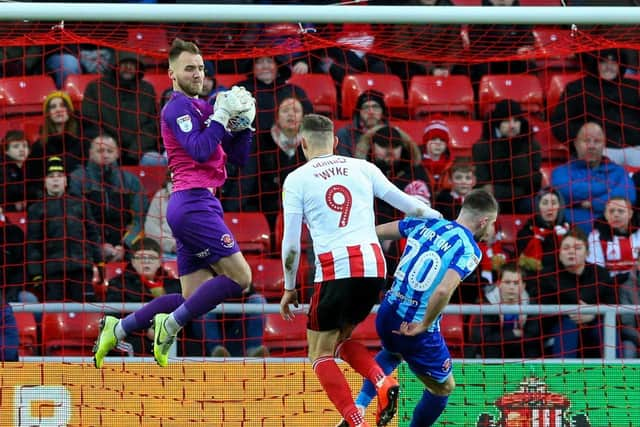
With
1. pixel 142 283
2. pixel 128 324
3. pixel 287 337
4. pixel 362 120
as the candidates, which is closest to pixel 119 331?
pixel 128 324

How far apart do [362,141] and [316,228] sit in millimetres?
3258

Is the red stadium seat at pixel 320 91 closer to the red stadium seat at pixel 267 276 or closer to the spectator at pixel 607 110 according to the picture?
the red stadium seat at pixel 267 276

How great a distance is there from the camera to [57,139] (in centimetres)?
1071

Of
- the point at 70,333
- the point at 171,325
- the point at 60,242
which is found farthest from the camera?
the point at 60,242

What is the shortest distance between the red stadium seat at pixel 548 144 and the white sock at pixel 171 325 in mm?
4730

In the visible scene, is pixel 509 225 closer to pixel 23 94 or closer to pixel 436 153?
pixel 436 153

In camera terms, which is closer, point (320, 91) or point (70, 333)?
point (70, 333)

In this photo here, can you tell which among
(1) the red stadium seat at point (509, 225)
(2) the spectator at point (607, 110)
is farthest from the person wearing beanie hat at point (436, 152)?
(2) the spectator at point (607, 110)

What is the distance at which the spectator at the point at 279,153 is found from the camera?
1047 centimetres

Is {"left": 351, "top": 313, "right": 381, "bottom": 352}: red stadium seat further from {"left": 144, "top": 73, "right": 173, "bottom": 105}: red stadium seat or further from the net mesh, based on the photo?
{"left": 144, "top": 73, "right": 173, "bottom": 105}: red stadium seat

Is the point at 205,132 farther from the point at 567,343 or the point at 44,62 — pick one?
the point at 44,62

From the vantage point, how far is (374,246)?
24.3 ft

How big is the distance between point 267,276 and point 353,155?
1.17 metres

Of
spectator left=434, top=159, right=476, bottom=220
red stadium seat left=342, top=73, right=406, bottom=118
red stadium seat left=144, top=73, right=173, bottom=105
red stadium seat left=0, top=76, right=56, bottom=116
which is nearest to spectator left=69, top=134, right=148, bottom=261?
red stadium seat left=144, top=73, right=173, bottom=105
